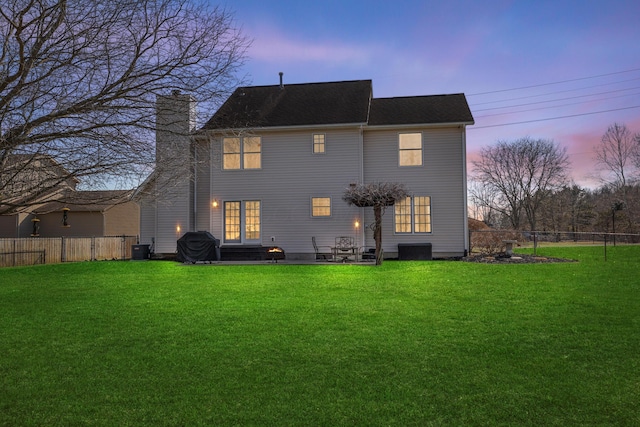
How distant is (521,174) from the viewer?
4153 centimetres

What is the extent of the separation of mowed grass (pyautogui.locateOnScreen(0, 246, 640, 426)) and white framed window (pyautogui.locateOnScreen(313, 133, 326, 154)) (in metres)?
9.29

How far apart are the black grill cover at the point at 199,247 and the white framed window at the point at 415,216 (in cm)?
752

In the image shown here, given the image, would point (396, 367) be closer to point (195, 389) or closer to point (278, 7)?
point (195, 389)

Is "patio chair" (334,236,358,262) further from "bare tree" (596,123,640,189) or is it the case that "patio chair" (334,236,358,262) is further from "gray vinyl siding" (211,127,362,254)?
"bare tree" (596,123,640,189)

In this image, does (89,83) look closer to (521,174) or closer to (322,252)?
(322,252)

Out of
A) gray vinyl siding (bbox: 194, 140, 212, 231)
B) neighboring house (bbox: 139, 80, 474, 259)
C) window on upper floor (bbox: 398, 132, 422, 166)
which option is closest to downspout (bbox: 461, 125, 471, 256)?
neighboring house (bbox: 139, 80, 474, 259)

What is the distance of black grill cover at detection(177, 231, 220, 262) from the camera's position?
16.9 meters

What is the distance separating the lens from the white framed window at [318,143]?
18.5 m

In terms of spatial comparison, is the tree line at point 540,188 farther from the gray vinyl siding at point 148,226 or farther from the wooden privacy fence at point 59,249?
the wooden privacy fence at point 59,249

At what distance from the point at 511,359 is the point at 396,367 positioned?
1332 mm

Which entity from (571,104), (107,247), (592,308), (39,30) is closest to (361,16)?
(592,308)

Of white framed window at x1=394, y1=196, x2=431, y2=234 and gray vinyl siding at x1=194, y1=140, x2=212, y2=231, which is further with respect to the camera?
gray vinyl siding at x1=194, y1=140, x2=212, y2=231

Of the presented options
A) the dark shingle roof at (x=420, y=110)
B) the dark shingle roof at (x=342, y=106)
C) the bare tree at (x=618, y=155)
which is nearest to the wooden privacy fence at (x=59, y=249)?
the dark shingle roof at (x=342, y=106)

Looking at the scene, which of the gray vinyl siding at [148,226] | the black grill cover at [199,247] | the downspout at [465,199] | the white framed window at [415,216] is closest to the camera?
the black grill cover at [199,247]
